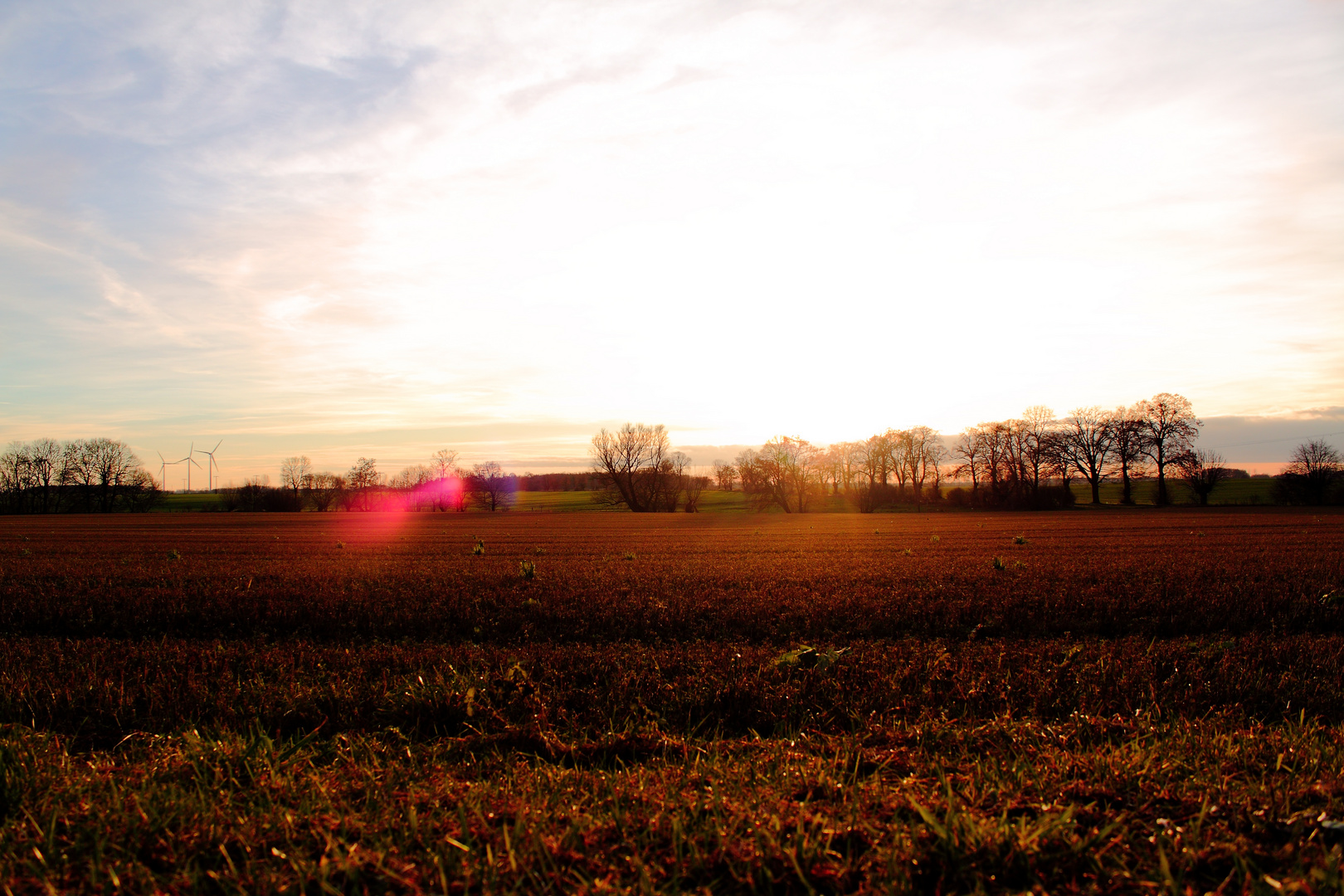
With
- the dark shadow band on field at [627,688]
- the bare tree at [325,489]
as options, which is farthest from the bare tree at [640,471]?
the dark shadow band on field at [627,688]

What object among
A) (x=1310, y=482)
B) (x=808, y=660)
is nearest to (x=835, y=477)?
(x=1310, y=482)

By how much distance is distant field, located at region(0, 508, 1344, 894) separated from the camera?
9.60 ft

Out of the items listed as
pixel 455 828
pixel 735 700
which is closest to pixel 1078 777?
pixel 735 700

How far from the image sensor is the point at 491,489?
111 metres

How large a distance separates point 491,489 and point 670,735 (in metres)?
110

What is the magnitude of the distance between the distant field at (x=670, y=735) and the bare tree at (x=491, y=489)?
100730mm

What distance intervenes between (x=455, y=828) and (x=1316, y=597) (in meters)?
13.8

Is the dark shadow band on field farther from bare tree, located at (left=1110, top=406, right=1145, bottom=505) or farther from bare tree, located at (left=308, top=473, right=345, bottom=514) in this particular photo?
bare tree, located at (left=308, top=473, right=345, bottom=514)

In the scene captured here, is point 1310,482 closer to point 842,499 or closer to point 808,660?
point 842,499

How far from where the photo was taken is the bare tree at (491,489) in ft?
363

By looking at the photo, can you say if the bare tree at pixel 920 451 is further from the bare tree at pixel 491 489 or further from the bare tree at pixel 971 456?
the bare tree at pixel 491 489

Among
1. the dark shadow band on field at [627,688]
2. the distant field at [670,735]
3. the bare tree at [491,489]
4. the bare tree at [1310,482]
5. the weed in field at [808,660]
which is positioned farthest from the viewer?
the bare tree at [491,489]

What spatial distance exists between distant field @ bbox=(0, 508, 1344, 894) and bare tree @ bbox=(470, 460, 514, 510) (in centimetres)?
10073

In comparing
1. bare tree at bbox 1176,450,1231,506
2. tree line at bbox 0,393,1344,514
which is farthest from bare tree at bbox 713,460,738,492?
bare tree at bbox 1176,450,1231,506
